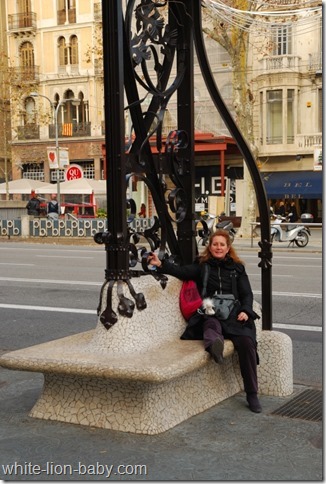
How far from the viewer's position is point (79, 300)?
1097 cm

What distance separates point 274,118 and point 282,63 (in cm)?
307

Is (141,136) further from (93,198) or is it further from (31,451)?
(93,198)

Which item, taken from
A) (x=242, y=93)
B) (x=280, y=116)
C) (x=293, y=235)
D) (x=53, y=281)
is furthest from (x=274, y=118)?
(x=53, y=281)

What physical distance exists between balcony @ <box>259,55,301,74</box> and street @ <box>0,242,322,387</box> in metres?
20.1

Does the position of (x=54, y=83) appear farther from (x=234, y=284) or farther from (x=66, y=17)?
(x=234, y=284)

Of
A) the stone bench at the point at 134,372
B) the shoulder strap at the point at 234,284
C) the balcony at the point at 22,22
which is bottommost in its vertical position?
the stone bench at the point at 134,372

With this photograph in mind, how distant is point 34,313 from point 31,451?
575 centimetres

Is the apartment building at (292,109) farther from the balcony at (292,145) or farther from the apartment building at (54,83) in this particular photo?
the apartment building at (54,83)

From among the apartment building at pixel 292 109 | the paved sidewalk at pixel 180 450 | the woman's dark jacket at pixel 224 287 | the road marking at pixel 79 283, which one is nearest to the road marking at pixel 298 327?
the road marking at pixel 79 283

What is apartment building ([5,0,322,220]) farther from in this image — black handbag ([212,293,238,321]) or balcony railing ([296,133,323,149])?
black handbag ([212,293,238,321])

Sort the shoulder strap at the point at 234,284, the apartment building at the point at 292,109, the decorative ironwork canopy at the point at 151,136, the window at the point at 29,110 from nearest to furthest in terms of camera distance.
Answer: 1. the decorative ironwork canopy at the point at 151,136
2. the shoulder strap at the point at 234,284
3. the apartment building at the point at 292,109
4. the window at the point at 29,110

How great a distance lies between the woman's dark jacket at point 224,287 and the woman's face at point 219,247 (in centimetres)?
5

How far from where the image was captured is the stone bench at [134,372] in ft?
14.6

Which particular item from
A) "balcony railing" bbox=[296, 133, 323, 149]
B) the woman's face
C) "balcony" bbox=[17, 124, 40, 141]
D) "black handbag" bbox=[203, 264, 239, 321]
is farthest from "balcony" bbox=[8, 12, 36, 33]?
"black handbag" bbox=[203, 264, 239, 321]
